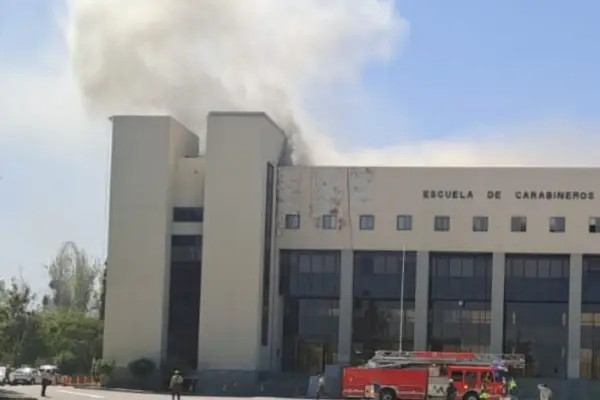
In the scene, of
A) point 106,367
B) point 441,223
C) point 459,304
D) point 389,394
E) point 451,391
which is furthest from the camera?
point 441,223

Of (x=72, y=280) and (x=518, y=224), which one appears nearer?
(x=518, y=224)

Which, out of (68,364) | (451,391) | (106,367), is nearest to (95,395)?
(106,367)

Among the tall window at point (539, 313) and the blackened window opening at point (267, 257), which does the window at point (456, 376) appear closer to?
the tall window at point (539, 313)

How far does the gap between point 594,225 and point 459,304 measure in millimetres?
9547

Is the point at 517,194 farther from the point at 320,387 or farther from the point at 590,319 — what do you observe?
the point at 320,387

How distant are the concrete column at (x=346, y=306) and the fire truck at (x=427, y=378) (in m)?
18.6

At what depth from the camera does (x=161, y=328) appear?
70.6m

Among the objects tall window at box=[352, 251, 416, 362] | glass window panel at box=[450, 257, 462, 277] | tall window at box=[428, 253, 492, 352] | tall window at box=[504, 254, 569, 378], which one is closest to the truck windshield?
tall window at box=[504, 254, 569, 378]

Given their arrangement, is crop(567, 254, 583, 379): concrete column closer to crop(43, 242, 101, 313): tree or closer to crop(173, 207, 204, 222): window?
crop(173, 207, 204, 222): window

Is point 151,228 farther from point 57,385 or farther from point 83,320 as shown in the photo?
point 83,320

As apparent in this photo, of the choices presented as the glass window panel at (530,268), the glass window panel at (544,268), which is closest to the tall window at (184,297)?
the glass window panel at (530,268)

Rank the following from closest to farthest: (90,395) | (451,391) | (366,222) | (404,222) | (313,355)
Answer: (451,391) → (90,395) → (404,222) → (366,222) → (313,355)

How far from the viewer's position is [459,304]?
236 ft

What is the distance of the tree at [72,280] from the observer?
13575cm
